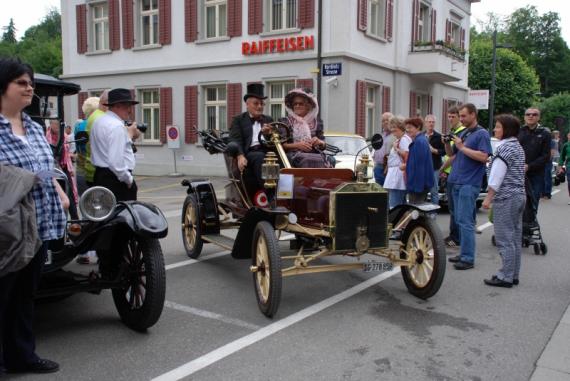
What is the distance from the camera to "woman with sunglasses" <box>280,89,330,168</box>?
5488 mm

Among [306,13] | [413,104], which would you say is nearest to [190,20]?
[306,13]

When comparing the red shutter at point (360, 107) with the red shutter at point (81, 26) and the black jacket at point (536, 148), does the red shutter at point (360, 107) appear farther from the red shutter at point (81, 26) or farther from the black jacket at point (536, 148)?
the red shutter at point (81, 26)

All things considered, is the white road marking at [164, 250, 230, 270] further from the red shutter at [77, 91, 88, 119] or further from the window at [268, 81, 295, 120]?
the red shutter at [77, 91, 88, 119]

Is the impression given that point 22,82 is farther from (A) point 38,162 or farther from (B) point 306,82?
(B) point 306,82

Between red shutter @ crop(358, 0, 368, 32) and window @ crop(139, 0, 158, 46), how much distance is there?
8.01m

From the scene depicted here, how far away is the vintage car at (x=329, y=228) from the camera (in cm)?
467

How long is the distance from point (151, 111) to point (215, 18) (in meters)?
4.46

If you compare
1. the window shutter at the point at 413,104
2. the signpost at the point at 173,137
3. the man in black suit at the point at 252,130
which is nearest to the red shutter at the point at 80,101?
the signpost at the point at 173,137

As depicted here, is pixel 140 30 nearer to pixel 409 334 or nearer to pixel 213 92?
pixel 213 92

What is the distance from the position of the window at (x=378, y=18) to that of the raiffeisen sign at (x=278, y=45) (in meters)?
2.89

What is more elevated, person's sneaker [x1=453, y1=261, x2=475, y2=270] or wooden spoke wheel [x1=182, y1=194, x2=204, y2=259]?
wooden spoke wheel [x1=182, y1=194, x2=204, y2=259]

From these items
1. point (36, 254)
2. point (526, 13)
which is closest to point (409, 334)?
point (36, 254)

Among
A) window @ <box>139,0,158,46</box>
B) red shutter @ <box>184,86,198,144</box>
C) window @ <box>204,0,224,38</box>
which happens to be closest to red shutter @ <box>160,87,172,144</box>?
red shutter @ <box>184,86,198,144</box>

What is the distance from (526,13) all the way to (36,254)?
3070 inches
